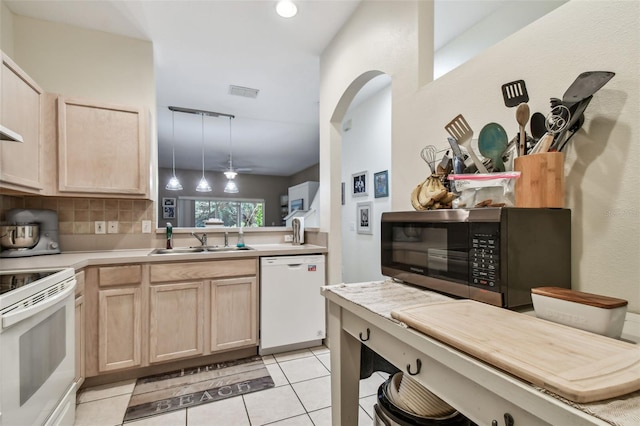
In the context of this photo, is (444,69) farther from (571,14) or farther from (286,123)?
(286,123)

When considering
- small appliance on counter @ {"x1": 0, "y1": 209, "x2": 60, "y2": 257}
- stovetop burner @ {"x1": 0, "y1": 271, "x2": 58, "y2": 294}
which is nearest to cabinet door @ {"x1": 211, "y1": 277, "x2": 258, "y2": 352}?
stovetop burner @ {"x1": 0, "y1": 271, "x2": 58, "y2": 294}

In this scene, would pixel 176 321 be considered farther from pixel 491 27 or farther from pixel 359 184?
pixel 491 27

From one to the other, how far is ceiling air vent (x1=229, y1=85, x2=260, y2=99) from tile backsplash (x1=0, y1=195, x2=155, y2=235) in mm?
1568

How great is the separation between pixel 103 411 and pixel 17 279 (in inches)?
39.0

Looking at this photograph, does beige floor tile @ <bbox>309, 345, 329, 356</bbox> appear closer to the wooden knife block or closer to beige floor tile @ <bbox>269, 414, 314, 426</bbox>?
beige floor tile @ <bbox>269, 414, 314, 426</bbox>

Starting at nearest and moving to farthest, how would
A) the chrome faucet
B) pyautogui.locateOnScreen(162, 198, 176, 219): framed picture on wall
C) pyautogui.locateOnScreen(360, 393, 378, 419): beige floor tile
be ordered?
pyautogui.locateOnScreen(360, 393, 378, 419): beige floor tile, the chrome faucet, pyautogui.locateOnScreen(162, 198, 176, 219): framed picture on wall

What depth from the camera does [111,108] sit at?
7.43 ft

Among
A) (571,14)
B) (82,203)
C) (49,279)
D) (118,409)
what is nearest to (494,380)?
(571,14)

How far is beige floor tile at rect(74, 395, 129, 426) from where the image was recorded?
167cm

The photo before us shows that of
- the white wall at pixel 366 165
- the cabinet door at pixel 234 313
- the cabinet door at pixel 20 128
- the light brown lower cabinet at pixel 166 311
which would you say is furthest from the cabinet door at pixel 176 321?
the white wall at pixel 366 165

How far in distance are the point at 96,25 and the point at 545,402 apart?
3.39 m

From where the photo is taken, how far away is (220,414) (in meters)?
1.74

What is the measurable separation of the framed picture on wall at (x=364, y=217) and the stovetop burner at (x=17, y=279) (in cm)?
279

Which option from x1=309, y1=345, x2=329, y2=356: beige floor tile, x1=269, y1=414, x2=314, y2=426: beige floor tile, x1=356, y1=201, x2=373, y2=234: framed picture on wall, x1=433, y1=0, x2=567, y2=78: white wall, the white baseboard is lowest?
x1=309, y1=345, x2=329, y2=356: beige floor tile
